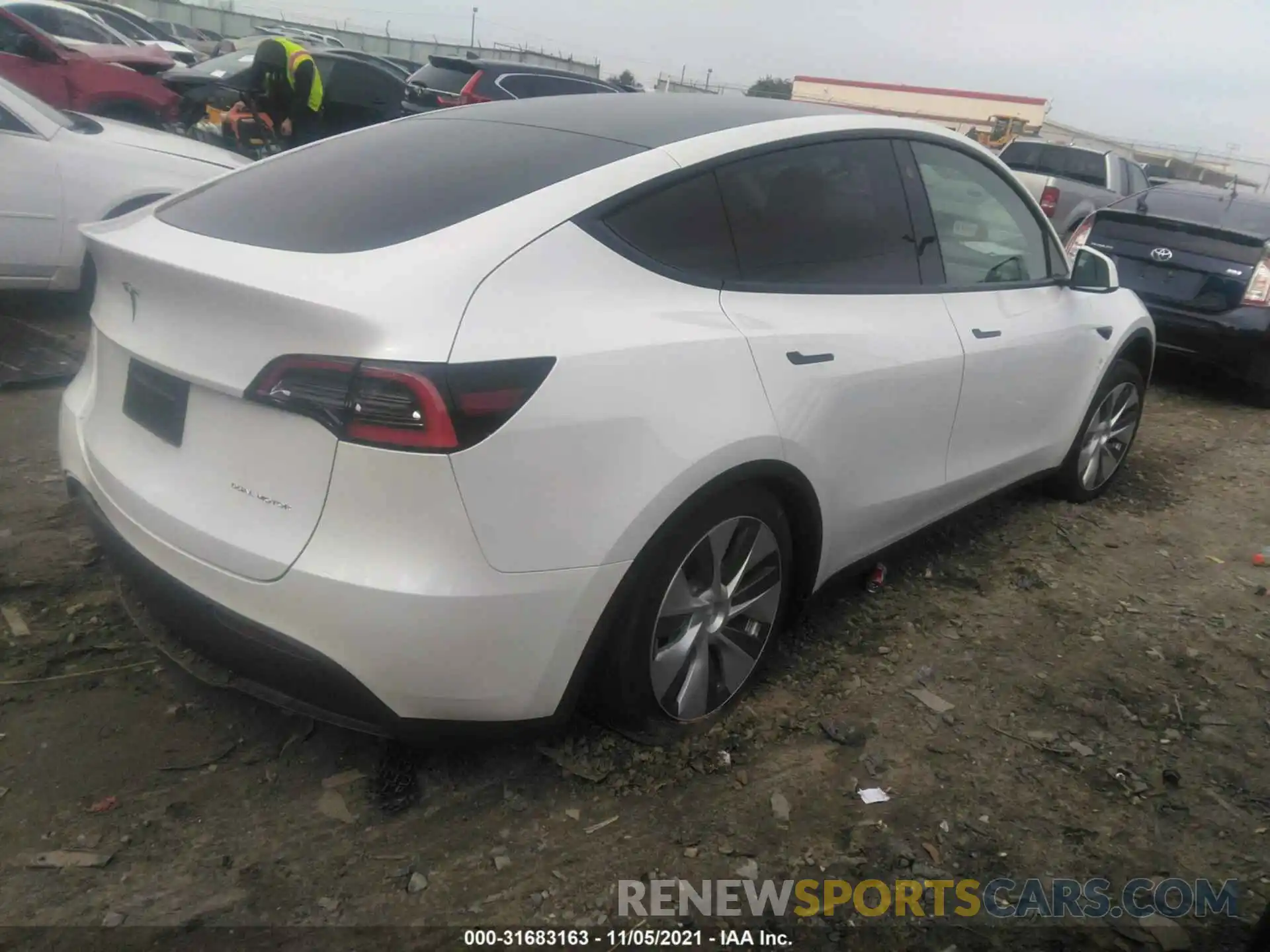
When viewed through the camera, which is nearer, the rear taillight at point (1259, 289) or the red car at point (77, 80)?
the rear taillight at point (1259, 289)

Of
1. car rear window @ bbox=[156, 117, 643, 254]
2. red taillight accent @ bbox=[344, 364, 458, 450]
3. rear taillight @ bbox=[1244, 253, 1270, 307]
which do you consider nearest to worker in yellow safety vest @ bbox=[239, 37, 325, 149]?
car rear window @ bbox=[156, 117, 643, 254]

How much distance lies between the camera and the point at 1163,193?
803 cm

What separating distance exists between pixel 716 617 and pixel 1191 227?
5.98 m

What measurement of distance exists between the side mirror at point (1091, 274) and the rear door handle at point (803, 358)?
1.85 m

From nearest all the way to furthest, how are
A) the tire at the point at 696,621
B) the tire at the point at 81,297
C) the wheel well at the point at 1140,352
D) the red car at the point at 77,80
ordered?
the tire at the point at 696,621
the wheel well at the point at 1140,352
the tire at the point at 81,297
the red car at the point at 77,80

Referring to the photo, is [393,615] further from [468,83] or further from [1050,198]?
[1050,198]

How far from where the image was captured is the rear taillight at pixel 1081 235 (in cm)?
745

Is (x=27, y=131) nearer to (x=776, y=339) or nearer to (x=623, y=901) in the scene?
(x=776, y=339)

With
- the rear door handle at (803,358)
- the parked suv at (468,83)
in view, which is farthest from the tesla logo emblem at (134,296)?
the parked suv at (468,83)

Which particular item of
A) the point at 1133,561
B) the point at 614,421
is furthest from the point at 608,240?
the point at 1133,561

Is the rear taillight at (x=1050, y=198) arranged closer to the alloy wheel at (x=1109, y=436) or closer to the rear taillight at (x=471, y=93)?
the rear taillight at (x=471, y=93)

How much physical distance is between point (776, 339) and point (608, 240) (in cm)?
53

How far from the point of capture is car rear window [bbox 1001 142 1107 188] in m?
13.3

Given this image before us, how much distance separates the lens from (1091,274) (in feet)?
→ 13.3
